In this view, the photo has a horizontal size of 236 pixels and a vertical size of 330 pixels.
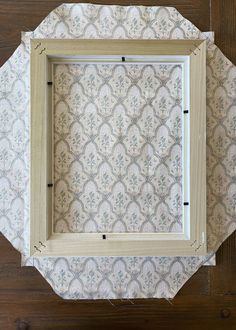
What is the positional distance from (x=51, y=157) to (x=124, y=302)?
351 millimetres

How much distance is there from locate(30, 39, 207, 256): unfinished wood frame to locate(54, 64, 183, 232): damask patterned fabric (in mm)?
22

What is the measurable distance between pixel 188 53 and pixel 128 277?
0.49m

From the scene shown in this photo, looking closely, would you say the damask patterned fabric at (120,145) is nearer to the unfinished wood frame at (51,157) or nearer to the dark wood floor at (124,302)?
the unfinished wood frame at (51,157)

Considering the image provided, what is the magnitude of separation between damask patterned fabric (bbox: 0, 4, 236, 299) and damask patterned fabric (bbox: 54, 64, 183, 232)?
2.8 inches

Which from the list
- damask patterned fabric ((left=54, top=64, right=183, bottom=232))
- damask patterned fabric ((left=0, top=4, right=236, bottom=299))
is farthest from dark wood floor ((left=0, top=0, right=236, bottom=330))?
damask patterned fabric ((left=54, top=64, right=183, bottom=232))

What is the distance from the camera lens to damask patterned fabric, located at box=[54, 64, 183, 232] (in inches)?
31.5

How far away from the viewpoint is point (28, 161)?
801 millimetres

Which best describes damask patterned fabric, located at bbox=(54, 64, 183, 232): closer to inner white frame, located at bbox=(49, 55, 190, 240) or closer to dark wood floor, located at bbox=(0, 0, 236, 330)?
inner white frame, located at bbox=(49, 55, 190, 240)

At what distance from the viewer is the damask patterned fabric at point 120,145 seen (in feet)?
2.63

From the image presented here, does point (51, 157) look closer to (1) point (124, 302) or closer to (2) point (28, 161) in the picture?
(2) point (28, 161)

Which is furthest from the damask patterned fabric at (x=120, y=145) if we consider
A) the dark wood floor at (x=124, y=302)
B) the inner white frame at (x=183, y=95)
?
the dark wood floor at (x=124, y=302)

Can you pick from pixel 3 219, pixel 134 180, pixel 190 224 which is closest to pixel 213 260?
pixel 190 224

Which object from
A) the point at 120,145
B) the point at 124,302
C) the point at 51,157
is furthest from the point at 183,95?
the point at 124,302

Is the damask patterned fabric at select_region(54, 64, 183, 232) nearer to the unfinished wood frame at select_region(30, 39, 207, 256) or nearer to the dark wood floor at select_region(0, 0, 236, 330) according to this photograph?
the unfinished wood frame at select_region(30, 39, 207, 256)
